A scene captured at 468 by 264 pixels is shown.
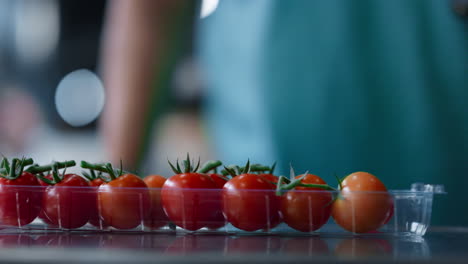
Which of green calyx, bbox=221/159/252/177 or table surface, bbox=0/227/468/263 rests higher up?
green calyx, bbox=221/159/252/177

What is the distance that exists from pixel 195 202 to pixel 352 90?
3.12 ft

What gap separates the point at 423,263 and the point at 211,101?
134cm

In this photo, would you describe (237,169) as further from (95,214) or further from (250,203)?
(95,214)

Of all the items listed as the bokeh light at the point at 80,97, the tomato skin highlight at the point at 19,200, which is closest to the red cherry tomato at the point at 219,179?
the tomato skin highlight at the point at 19,200

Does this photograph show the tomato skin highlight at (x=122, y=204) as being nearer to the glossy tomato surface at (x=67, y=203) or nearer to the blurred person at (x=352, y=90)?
the glossy tomato surface at (x=67, y=203)

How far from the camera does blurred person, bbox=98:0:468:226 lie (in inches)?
58.3

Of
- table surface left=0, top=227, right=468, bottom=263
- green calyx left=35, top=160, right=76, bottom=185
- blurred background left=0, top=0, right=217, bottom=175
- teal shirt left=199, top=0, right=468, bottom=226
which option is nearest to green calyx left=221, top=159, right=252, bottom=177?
table surface left=0, top=227, right=468, bottom=263

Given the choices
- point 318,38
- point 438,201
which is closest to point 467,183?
point 438,201

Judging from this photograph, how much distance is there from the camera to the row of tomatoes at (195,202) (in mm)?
666

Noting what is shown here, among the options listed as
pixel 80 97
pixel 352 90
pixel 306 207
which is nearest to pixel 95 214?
pixel 306 207

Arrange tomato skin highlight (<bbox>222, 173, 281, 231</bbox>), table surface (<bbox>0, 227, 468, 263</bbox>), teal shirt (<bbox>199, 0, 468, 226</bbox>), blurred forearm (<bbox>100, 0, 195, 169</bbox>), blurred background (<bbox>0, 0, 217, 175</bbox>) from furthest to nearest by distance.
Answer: blurred background (<bbox>0, 0, 217, 175</bbox>) < blurred forearm (<bbox>100, 0, 195, 169</bbox>) < teal shirt (<bbox>199, 0, 468, 226</bbox>) < tomato skin highlight (<bbox>222, 173, 281, 231</bbox>) < table surface (<bbox>0, 227, 468, 263</bbox>)

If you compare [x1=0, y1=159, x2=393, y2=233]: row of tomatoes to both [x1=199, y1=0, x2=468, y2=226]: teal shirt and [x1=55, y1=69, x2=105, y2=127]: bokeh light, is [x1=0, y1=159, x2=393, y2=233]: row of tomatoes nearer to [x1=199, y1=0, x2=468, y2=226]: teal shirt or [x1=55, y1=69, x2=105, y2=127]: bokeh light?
[x1=199, y1=0, x2=468, y2=226]: teal shirt

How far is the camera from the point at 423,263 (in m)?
0.48

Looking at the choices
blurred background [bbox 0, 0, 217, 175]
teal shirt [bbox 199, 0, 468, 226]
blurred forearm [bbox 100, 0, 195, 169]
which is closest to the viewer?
teal shirt [bbox 199, 0, 468, 226]
